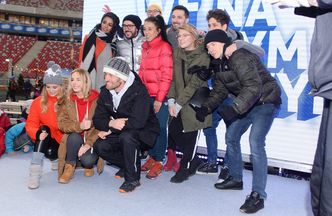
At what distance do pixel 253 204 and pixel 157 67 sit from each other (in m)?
1.53

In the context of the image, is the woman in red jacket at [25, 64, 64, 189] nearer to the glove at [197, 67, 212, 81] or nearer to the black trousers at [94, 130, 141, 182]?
the black trousers at [94, 130, 141, 182]

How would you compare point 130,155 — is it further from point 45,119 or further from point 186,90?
point 45,119

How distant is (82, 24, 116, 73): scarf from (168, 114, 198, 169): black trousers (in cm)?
107

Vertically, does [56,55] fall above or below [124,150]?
above

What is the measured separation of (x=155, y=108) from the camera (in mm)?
3510

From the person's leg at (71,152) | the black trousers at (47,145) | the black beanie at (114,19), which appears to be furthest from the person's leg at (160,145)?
the black beanie at (114,19)

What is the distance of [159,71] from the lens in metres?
3.51

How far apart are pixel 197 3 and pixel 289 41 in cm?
122

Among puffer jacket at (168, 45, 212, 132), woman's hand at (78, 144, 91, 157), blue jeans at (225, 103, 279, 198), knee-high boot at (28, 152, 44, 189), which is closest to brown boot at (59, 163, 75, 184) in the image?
woman's hand at (78, 144, 91, 157)

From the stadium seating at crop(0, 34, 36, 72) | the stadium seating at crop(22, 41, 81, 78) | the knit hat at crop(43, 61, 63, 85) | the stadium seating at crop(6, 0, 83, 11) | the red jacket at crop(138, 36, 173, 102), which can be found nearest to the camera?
the red jacket at crop(138, 36, 173, 102)

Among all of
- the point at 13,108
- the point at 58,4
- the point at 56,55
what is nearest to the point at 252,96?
the point at 13,108

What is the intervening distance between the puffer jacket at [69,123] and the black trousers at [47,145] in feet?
0.43

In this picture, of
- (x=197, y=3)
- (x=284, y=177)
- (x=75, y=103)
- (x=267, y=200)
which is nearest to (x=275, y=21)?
(x=197, y=3)

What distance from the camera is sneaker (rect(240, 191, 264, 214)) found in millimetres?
2633
